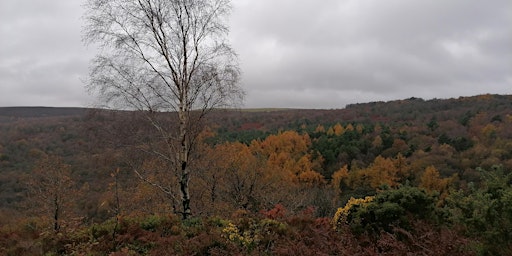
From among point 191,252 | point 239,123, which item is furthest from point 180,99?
point 239,123

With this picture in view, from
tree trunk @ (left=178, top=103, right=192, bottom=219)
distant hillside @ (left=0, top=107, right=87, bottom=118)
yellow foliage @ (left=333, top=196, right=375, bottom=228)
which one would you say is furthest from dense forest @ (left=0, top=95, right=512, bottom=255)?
distant hillside @ (left=0, top=107, right=87, bottom=118)

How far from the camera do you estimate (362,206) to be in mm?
10570

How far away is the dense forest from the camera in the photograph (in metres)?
6.49

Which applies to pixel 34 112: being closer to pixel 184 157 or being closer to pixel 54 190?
pixel 54 190

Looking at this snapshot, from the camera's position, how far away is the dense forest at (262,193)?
6.49 m

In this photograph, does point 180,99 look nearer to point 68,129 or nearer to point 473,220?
point 473,220

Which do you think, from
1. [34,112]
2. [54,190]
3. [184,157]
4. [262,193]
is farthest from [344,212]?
[34,112]

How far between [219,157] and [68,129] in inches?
2577

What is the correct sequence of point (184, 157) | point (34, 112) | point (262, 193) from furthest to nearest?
point (34, 112), point (262, 193), point (184, 157)

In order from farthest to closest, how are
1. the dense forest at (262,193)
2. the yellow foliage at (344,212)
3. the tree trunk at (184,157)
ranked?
the tree trunk at (184,157) < the yellow foliage at (344,212) < the dense forest at (262,193)

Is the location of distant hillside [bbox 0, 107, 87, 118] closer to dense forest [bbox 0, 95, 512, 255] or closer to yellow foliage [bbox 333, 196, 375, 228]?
dense forest [bbox 0, 95, 512, 255]

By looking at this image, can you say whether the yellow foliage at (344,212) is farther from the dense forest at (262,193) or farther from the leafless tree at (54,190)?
the leafless tree at (54,190)

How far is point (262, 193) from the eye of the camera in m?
25.6

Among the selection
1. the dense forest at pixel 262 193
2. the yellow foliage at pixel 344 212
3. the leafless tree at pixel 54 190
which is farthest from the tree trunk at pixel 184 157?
the leafless tree at pixel 54 190
